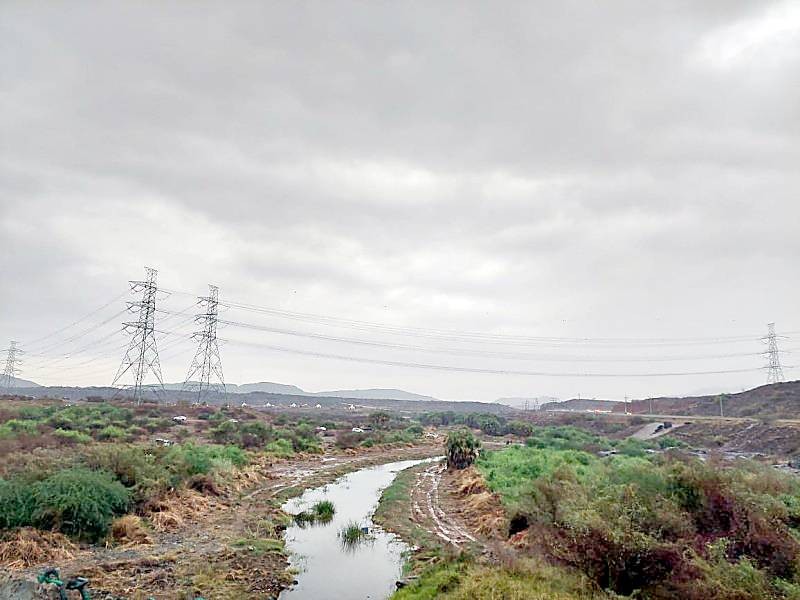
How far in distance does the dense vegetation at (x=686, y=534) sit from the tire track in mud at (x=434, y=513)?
6.89m

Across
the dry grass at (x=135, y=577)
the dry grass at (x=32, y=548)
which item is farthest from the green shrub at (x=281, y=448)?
the dry grass at (x=135, y=577)

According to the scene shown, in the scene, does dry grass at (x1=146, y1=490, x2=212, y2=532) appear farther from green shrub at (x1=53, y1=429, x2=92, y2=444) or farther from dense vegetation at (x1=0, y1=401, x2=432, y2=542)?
green shrub at (x1=53, y1=429, x2=92, y2=444)

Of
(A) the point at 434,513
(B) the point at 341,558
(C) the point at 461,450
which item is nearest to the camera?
(B) the point at 341,558

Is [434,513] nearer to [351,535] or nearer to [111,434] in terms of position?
[351,535]

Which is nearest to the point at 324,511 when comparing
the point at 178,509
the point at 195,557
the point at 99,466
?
the point at 178,509

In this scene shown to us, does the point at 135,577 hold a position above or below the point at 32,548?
below

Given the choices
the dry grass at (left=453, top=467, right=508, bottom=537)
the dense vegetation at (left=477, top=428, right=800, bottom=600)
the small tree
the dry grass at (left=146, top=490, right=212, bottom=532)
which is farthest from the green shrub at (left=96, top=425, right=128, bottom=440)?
the dense vegetation at (left=477, top=428, right=800, bottom=600)

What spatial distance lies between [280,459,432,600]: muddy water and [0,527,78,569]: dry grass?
6.60 meters

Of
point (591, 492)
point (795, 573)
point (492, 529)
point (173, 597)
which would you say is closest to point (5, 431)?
point (173, 597)

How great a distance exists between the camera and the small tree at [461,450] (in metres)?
37.7

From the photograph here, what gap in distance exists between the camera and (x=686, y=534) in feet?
35.6

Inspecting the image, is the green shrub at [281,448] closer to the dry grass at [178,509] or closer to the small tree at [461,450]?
the small tree at [461,450]

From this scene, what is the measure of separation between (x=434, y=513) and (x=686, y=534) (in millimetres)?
15540

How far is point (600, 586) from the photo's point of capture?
10727mm
